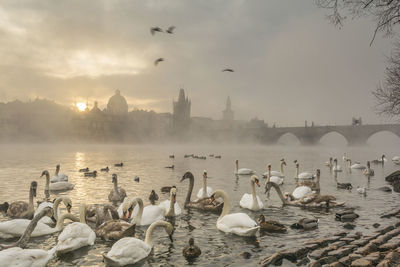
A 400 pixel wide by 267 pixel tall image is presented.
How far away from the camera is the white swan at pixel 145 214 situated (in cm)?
1128

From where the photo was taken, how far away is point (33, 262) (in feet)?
23.5

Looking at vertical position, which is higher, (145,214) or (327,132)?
(327,132)

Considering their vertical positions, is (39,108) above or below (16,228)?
above

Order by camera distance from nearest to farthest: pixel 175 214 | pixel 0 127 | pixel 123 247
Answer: pixel 123 247 → pixel 175 214 → pixel 0 127

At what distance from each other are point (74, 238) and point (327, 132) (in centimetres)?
13544

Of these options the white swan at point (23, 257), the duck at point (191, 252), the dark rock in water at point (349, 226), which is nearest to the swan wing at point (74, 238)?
the white swan at point (23, 257)

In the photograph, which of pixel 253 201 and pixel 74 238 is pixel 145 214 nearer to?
pixel 74 238

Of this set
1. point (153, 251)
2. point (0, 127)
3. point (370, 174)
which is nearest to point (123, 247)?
point (153, 251)

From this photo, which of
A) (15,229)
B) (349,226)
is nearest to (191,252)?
(15,229)

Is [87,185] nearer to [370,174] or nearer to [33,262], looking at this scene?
[33,262]

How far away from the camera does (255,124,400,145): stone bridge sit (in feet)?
387

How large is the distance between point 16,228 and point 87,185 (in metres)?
13.2

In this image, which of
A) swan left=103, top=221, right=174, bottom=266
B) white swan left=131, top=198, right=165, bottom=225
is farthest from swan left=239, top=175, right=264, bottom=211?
swan left=103, top=221, right=174, bottom=266

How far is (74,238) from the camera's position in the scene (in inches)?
347
